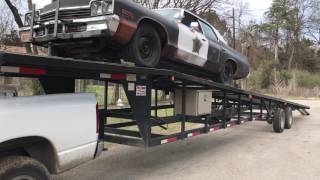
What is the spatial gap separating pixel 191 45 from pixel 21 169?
5.22 m

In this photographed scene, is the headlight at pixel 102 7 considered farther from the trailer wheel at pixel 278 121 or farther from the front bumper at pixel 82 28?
the trailer wheel at pixel 278 121

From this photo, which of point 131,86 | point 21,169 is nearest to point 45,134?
point 21,169

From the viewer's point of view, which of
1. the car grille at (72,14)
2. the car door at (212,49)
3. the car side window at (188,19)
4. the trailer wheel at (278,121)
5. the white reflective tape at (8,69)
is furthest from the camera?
the trailer wheel at (278,121)

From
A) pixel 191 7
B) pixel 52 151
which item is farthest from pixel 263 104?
pixel 191 7

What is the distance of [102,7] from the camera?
21.1 feet

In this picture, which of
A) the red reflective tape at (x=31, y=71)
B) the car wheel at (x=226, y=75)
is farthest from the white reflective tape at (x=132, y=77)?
the car wheel at (x=226, y=75)

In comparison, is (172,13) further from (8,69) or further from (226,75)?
(8,69)

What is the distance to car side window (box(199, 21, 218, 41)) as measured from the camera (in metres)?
9.83

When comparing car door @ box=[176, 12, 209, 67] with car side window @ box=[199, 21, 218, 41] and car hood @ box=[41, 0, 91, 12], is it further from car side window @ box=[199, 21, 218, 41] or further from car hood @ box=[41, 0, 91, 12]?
car hood @ box=[41, 0, 91, 12]

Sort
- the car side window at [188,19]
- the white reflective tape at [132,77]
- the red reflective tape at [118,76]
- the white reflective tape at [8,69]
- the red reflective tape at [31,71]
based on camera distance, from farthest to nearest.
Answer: the car side window at [188,19]
the white reflective tape at [132,77]
the red reflective tape at [118,76]
the red reflective tape at [31,71]
the white reflective tape at [8,69]

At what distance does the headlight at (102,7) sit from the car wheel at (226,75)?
482 centimetres

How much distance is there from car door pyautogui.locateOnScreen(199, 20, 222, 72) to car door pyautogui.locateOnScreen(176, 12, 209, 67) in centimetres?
22

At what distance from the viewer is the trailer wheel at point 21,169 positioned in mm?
4027

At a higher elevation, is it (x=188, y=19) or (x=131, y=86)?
(x=188, y=19)
